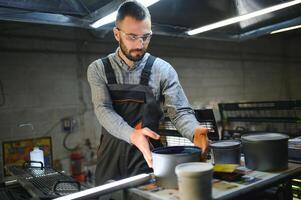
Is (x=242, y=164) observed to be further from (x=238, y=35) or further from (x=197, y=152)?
(x=238, y=35)

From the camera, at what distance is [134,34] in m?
1.25

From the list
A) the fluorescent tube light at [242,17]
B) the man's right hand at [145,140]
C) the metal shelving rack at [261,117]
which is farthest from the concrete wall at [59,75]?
the man's right hand at [145,140]

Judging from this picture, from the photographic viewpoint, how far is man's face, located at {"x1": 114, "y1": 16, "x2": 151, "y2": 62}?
1.24 meters

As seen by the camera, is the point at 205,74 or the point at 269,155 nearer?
the point at 269,155

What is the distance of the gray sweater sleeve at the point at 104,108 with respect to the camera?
1.10 m

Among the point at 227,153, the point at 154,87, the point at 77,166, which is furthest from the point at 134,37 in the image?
the point at 77,166

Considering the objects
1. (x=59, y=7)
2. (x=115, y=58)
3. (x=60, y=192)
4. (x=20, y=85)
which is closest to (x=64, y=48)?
(x=20, y=85)

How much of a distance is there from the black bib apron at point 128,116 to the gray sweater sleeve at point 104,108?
0.04 metres

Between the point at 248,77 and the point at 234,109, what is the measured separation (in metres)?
3.10

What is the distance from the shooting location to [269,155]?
0.88 metres

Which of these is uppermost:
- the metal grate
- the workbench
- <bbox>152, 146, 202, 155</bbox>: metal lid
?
<bbox>152, 146, 202, 155</bbox>: metal lid

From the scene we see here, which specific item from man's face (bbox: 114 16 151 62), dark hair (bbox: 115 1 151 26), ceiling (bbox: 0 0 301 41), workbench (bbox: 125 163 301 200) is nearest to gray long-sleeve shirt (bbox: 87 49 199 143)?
man's face (bbox: 114 16 151 62)

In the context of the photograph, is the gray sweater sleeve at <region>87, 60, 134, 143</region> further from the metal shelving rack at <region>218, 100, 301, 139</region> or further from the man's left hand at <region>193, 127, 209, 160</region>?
the metal shelving rack at <region>218, 100, 301, 139</region>

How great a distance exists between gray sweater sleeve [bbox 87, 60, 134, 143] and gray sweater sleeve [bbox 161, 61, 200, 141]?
28 cm
